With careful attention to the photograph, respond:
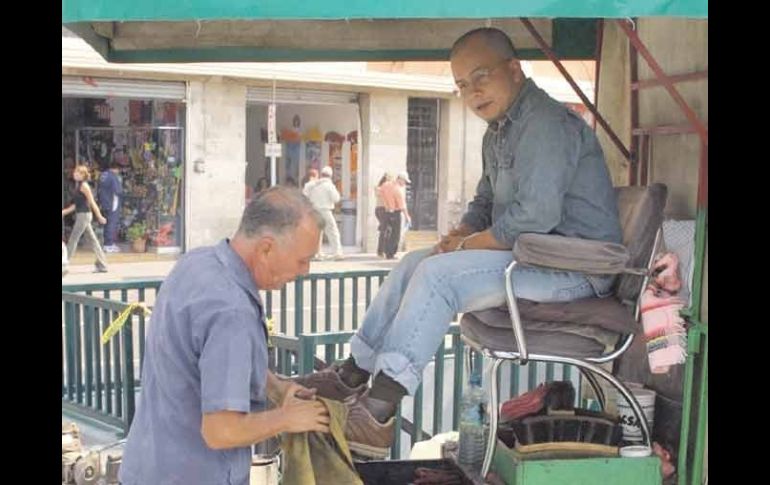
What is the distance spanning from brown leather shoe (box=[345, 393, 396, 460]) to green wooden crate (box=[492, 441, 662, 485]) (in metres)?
0.51

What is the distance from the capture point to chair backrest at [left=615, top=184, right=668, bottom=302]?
3.56 metres

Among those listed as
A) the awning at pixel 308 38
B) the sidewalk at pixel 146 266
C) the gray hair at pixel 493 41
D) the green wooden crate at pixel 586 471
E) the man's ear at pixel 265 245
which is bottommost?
the sidewalk at pixel 146 266

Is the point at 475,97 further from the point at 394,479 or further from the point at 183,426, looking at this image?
the point at 183,426

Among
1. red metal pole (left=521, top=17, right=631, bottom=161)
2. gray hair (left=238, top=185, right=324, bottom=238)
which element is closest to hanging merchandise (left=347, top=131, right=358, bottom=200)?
red metal pole (left=521, top=17, right=631, bottom=161)

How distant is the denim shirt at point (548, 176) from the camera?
3.48 metres

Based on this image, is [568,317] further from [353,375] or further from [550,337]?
[353,375]

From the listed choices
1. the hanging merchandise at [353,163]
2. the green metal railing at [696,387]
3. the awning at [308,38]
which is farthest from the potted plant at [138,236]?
the green metal railing at [696,387]

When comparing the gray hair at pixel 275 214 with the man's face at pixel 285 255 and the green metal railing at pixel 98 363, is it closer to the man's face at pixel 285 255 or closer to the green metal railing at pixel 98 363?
the man's face at pixel 285 255

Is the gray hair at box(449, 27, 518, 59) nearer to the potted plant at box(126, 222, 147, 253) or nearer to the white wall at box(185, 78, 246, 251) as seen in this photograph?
the white wall at box(185, 78, 246, 251)

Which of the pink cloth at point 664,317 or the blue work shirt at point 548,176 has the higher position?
the blue work shirt at point 548,176

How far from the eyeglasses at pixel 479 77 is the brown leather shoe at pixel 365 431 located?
128 centimetres

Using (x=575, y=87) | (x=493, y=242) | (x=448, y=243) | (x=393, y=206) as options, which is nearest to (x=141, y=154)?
(x=393, y=206)

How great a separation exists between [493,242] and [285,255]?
1.02 m

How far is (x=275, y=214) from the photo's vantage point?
9.15 ft
